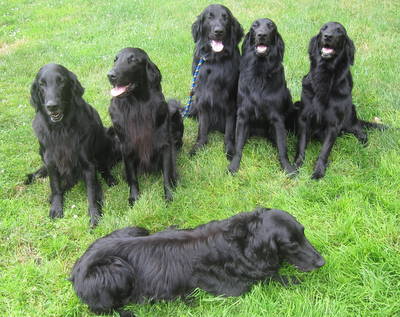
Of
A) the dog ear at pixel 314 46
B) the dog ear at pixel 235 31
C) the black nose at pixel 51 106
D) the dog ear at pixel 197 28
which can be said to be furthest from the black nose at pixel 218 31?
the black nose at pixel 51 106

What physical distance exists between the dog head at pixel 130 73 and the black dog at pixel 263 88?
1.01 meters

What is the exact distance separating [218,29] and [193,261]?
242 centimetres

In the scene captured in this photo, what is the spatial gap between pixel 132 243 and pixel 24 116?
141 inches

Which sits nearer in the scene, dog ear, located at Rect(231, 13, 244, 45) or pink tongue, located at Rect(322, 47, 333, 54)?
pink tongue, located at Rect(322, 47, 333, 54)

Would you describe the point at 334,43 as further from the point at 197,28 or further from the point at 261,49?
the point at 197,28

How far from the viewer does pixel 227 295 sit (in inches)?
103

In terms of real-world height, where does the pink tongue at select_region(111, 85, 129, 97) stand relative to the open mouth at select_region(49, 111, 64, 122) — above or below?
above

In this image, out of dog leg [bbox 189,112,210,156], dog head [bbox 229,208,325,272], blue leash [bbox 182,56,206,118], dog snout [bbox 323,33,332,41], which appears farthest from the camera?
dog leg [bbox 189,112,210,156]

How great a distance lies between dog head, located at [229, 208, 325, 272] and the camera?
8.08ft

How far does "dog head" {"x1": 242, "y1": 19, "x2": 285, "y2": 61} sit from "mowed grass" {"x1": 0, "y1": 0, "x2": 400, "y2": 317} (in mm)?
1017

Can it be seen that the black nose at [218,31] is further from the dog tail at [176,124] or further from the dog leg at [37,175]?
the dog leg at [37,175]

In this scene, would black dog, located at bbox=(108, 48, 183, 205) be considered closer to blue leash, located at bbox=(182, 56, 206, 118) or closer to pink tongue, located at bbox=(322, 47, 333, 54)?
blue leash, located at bbox=(182, 56, 206, 118)

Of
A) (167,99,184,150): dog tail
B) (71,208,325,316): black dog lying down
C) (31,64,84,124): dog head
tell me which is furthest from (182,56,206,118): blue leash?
(71,208,325,316): black dog lying down

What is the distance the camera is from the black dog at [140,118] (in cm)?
339
